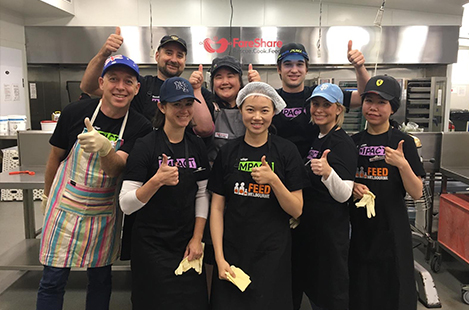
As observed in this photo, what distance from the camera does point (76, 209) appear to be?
1592 mm

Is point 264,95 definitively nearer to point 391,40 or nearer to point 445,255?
point 445,255

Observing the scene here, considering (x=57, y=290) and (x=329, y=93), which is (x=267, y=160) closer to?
(x=329, y=93)

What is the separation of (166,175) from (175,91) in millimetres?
377

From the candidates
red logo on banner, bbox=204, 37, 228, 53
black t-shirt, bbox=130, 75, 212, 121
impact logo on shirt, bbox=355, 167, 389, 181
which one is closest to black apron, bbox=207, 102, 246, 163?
black t-shirt, bbox=130, 75, 212, 121

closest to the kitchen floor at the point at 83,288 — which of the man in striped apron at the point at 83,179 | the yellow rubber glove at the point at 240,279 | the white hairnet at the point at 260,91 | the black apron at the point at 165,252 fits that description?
the man in striped apron at the point at 83,179

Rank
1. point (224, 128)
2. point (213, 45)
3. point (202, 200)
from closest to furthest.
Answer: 1. point (202, 200)
2. point (224, 128)
3. point (213, 45)

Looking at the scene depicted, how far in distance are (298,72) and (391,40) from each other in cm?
409

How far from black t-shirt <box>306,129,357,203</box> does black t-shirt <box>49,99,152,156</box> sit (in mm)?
880

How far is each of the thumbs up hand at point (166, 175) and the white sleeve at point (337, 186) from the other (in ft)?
2.07

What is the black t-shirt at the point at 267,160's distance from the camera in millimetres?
1432

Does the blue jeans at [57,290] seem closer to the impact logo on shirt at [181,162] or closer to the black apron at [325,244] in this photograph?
the impact logo on shirt at [181,162]

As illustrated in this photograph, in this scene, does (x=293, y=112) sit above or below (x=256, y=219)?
above

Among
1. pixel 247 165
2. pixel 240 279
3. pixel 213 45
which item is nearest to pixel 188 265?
pixel 240 279

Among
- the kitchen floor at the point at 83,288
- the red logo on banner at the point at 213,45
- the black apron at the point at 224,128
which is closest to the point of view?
the black apron at the point at 224,128
